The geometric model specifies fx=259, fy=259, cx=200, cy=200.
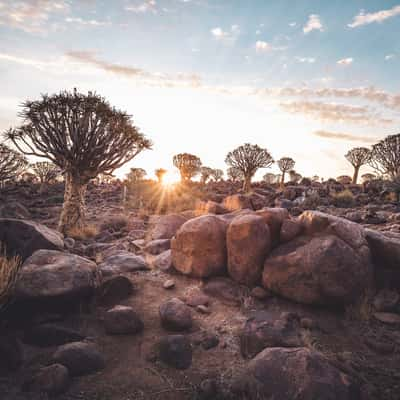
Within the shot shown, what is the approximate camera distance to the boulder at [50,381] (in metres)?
2.59

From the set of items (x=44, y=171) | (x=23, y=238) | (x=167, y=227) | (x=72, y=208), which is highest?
(x=44, y=171)

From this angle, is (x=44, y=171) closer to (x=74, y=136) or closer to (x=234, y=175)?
(x=74, y=136)

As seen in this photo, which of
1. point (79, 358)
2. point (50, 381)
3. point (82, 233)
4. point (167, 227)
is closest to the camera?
point (50, 381)

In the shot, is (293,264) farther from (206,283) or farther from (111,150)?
(111,150)

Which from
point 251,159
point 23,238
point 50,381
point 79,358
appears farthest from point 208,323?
point 251,159

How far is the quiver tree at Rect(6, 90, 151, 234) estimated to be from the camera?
29.4 feet

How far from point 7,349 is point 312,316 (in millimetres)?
3961

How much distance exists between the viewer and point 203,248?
17.2 feet

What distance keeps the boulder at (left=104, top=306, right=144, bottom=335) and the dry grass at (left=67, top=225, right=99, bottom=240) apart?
→ 547 centimetres

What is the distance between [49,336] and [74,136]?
7.28 meters

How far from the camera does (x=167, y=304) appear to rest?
4.07 meters

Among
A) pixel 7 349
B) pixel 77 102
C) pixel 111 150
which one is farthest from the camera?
pixel 111 150

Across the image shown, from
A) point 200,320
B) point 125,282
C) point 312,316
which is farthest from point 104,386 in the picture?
point 312,316

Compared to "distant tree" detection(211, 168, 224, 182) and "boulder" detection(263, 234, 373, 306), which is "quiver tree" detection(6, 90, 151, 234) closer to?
"boulder" detection(263, 234, 373, 306)
